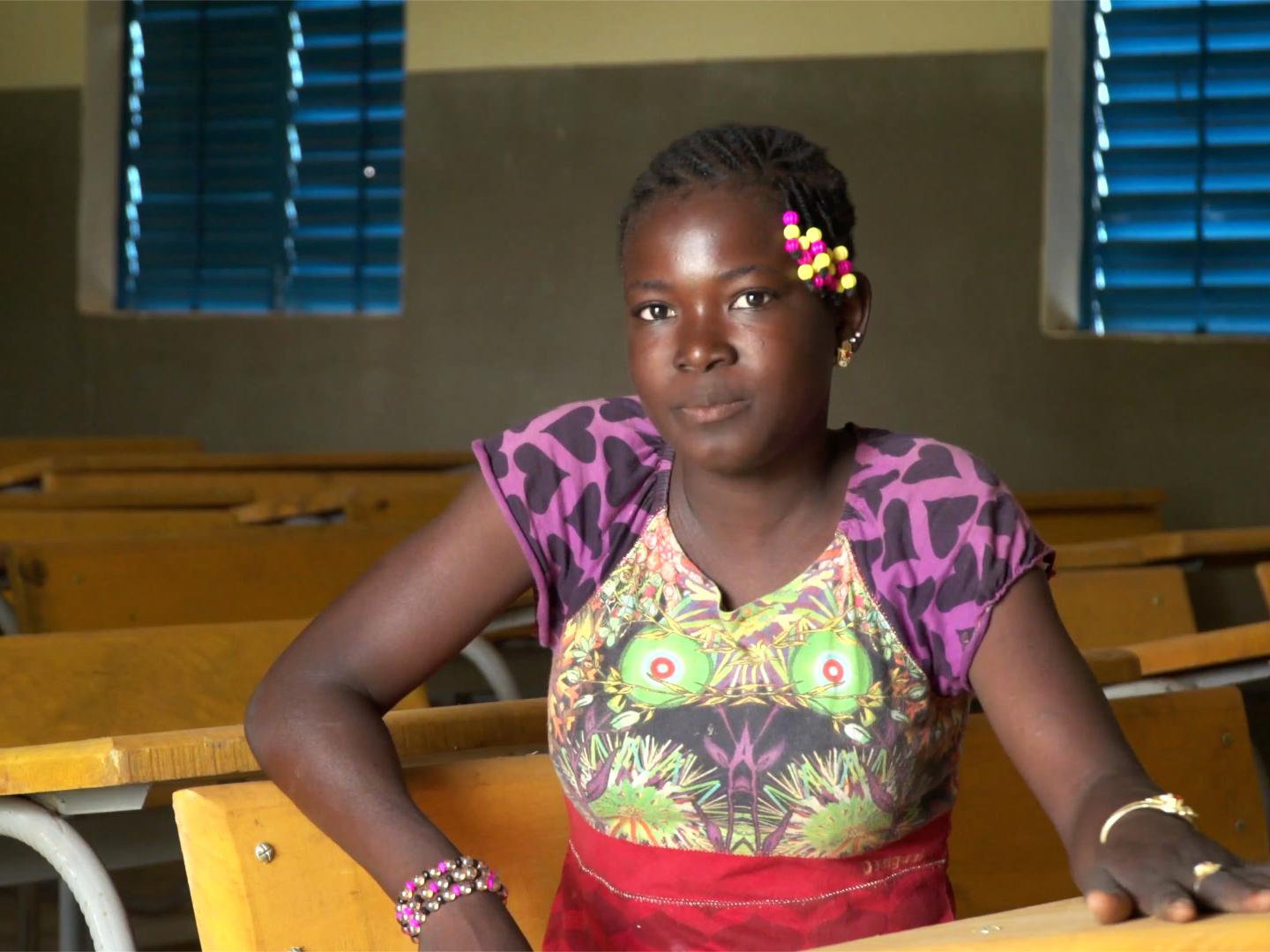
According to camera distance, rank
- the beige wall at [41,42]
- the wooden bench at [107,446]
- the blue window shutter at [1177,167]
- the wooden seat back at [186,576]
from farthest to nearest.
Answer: the beige wall at [41,42] → the wooden bench at [107,446] → the blue window shutter at [1177,167] → the wooden seat back at [186,576]

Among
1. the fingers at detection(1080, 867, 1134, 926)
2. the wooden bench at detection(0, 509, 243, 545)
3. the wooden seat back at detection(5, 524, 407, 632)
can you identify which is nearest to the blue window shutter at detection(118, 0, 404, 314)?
the wooden bench at detection(0, 509, 243, 545)

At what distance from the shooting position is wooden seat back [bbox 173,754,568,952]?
3.93 ft

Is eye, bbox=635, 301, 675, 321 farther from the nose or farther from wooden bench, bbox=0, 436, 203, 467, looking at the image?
wooden bench, bbox=0, 436, 203, 467

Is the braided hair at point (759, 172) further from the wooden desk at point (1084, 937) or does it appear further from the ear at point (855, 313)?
the wooden desk at point (1084, 937)

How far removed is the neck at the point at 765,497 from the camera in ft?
4.38

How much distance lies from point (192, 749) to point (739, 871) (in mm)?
446

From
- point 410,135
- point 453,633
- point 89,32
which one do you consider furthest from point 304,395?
point 453,633

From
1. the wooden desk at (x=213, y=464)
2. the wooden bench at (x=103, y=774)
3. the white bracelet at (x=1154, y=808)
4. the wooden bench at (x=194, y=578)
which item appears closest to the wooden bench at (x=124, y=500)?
the wooden desk at (x=213, y=464)

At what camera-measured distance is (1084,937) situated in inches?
27.8

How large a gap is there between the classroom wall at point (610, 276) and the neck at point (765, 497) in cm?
435

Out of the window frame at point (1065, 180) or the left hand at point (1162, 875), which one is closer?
the left hand at point (1162, 875)

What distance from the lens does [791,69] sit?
5.81m

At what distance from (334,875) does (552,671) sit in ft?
0.76

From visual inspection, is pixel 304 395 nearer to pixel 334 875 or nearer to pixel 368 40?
pixel 368 40
